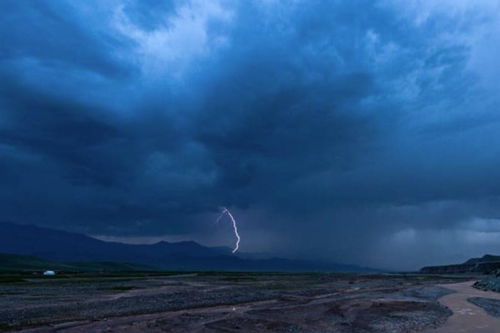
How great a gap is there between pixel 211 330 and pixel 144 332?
139 inches

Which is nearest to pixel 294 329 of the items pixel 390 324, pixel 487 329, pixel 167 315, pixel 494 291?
pixel 390 324

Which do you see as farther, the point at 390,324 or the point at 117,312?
the point at 117,312

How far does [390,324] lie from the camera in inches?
1037

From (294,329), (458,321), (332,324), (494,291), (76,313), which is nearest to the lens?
(294,329)

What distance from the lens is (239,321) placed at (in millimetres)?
26406

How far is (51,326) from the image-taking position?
2439cm

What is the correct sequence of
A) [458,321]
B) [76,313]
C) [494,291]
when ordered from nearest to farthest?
[458,321]
[76,313]
[494,291]

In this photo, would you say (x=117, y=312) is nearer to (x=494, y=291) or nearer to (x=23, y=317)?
(x=23, y=317)

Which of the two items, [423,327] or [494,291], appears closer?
[423,327]

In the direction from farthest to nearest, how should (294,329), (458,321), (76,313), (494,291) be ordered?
(494,291) → (76,313) → (458,321) → (294,329)

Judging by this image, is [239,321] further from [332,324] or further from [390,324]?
[390,324]

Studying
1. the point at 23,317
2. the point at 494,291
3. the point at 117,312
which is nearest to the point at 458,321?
the point at 117,312

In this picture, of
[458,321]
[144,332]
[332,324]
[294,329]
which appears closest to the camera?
[144,332]

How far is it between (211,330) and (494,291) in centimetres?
5435
